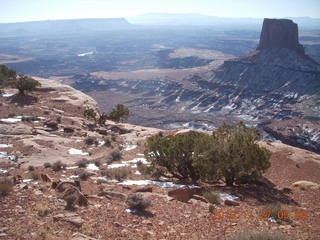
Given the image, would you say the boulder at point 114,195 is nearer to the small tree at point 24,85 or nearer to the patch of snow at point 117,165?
the patch of snow at point 117,165

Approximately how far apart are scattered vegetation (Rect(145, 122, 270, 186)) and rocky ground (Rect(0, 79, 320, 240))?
2.01 feet

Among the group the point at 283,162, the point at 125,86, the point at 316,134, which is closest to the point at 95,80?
the point at 125,86

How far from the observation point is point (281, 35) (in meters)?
115

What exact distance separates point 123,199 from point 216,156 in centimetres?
510

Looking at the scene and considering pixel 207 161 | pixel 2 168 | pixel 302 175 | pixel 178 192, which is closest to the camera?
pixel 178 192

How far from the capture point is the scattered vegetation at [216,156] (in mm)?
13289

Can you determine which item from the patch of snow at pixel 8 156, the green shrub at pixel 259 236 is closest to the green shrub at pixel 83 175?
the patch of snow at pixel 8 156

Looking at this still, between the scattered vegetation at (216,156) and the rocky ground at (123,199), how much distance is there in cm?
61

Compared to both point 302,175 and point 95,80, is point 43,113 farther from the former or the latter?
point 95,80

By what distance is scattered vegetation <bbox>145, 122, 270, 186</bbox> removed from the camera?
13.3 metres

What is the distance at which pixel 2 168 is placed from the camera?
15500 millimetres

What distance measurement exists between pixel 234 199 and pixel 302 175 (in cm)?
807
